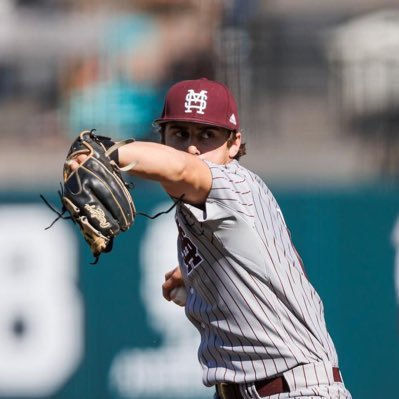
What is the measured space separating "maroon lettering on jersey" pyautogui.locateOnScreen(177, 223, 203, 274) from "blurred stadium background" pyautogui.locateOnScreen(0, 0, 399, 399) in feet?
9.82

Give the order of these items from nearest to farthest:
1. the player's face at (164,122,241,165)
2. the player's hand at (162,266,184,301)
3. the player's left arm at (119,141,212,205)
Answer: the player's left arm at (119,141,212,205)
the player's face at (164,122,241,165)
the player's hand at (162,266,184,301)

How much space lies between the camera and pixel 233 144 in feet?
12.3

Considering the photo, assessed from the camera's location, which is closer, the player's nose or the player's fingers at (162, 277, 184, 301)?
the player's nose

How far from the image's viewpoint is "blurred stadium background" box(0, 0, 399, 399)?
6609 mm

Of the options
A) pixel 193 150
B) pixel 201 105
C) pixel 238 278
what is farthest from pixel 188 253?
pixel 201 105

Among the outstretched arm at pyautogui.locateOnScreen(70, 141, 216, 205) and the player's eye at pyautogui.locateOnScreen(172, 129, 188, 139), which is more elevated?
the player's eye at pyautogui.locateOnScreen(172, 129, 188, 139)

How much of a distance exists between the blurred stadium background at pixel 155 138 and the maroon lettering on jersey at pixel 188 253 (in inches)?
118

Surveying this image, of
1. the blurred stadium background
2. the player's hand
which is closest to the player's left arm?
the player's hand

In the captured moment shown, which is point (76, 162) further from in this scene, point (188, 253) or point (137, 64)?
point (137, 64)

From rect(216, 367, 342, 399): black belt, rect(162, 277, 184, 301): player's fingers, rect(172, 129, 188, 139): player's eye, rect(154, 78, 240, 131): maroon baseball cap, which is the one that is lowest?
rect(216, 367, 342, 399): black belt

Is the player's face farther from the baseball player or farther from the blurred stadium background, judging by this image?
the blurred stadium background

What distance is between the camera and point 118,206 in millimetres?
3082

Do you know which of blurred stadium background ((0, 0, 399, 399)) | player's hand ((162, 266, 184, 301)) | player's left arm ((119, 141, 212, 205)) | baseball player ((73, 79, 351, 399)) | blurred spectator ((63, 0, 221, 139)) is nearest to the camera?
player's left arm ((119, 141, 212, 205))

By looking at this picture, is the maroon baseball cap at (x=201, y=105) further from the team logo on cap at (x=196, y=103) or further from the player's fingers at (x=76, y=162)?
the player's fingers at (x=76, y=162)
